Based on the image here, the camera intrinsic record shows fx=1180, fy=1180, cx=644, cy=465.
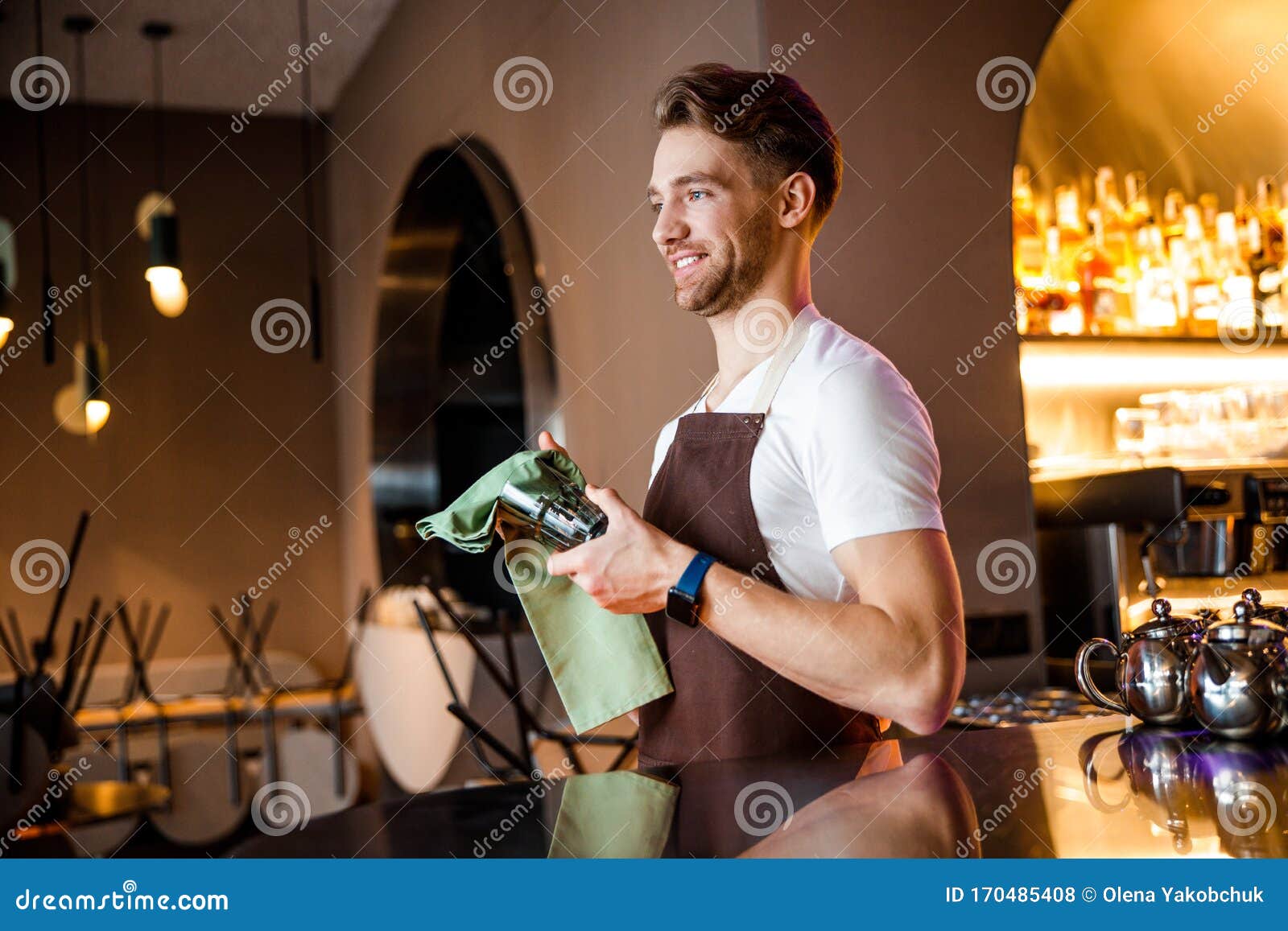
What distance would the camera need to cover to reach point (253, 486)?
577 centimetres

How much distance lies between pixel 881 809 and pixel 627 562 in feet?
1.34

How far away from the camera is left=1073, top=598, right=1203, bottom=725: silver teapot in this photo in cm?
123

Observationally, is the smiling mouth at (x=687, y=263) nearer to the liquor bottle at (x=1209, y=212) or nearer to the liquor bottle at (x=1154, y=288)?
the liquor bottle at (x=1154, y=288)

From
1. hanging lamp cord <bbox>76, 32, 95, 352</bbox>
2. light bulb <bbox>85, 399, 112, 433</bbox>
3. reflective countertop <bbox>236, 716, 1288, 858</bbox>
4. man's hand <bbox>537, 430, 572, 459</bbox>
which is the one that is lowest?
reflective countertop <bbox>236, 716, 1288, 858</bbox>

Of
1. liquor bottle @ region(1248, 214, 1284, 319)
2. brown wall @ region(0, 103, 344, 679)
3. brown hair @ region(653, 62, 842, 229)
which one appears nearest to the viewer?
brown hair @ region(653, 62, 842, 229)

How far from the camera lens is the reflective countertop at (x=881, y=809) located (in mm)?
796

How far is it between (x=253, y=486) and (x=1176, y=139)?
434 centimetres

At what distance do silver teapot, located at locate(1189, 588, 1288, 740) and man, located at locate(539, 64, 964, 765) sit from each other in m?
0.24

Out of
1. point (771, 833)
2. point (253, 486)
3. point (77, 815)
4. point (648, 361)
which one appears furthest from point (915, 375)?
point (253, 486)

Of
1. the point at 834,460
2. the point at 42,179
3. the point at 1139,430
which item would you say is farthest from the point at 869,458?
the point at 42,179


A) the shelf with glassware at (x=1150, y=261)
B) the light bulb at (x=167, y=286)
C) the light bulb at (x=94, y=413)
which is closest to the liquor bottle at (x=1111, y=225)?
the shelf with glassware at (x=1150, y=261)

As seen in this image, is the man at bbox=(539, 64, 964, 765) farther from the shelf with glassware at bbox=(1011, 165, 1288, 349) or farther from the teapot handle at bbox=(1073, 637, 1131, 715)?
the shelf with glassware at bbox=(1011, 165, 1288, 349)

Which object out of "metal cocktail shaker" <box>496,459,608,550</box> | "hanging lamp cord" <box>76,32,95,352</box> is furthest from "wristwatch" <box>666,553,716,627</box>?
"hanging lamp cord" <box>76,32,95,352</box>
